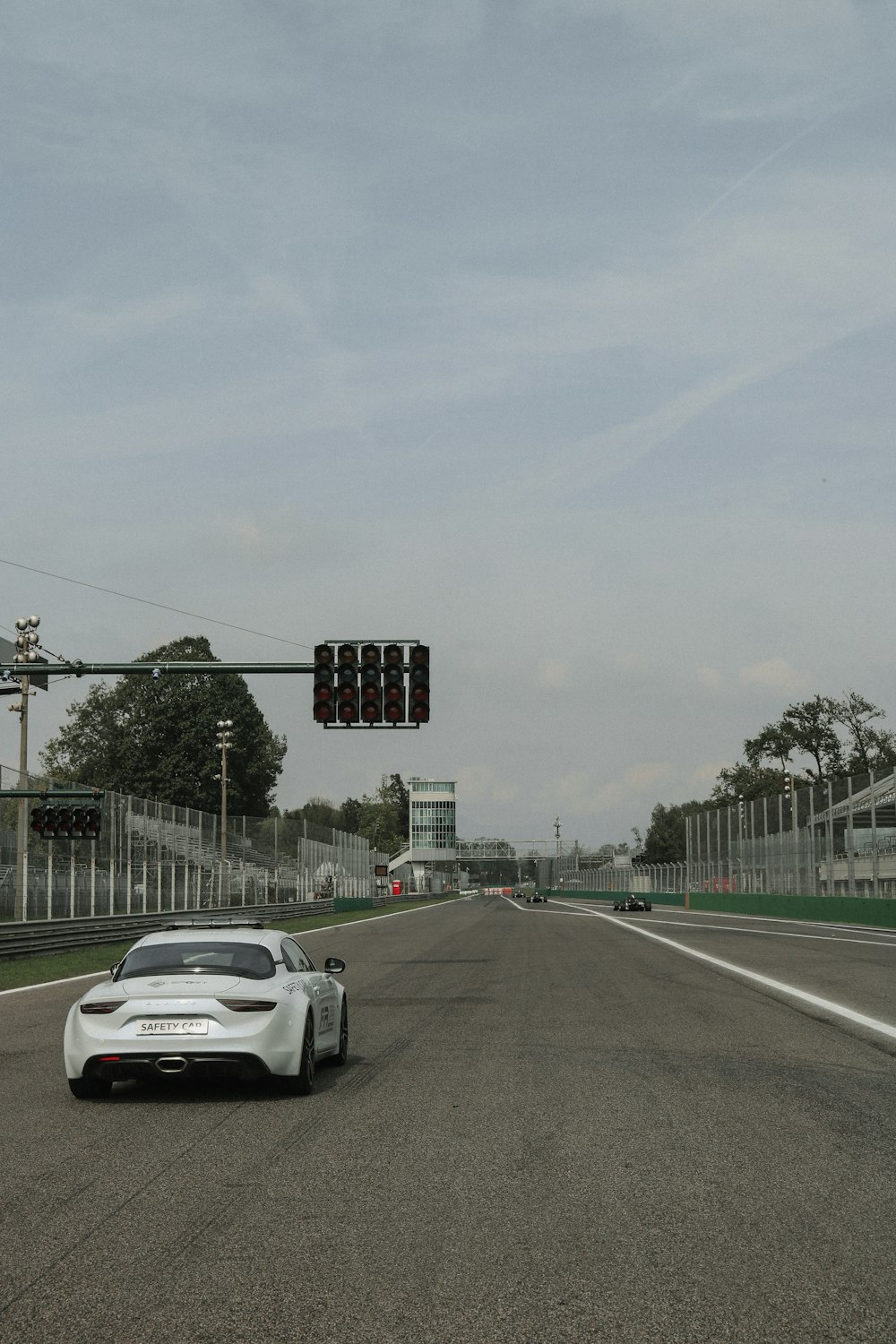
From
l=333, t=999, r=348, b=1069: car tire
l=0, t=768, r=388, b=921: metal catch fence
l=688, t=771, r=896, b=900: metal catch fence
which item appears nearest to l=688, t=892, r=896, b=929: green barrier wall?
l=688, t=771, r=896, b=900: metal catch fence

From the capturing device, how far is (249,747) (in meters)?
94.6

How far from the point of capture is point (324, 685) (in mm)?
22719

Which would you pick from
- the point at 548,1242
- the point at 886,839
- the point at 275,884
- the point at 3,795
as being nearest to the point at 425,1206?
the point at 548,1242

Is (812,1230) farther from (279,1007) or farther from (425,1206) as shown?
(279,1007)

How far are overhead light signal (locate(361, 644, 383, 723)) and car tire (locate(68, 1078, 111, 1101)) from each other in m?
12.9

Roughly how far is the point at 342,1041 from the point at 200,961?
5.93ft

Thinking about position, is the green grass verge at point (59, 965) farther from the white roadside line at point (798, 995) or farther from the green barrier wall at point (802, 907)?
the green barrier wall at point (802, 907)

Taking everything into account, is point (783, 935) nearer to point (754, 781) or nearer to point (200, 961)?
point (200, 961)

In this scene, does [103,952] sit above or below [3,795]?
below

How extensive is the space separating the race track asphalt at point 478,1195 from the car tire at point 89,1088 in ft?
0.32

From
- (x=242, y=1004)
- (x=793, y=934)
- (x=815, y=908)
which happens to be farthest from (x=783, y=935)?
(x=242, y=1004)

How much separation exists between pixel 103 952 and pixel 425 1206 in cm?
2547

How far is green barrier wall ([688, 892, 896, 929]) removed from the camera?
41375 millimetres

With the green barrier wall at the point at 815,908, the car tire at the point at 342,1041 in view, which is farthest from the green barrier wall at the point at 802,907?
the car tire at the point at 342,1041
